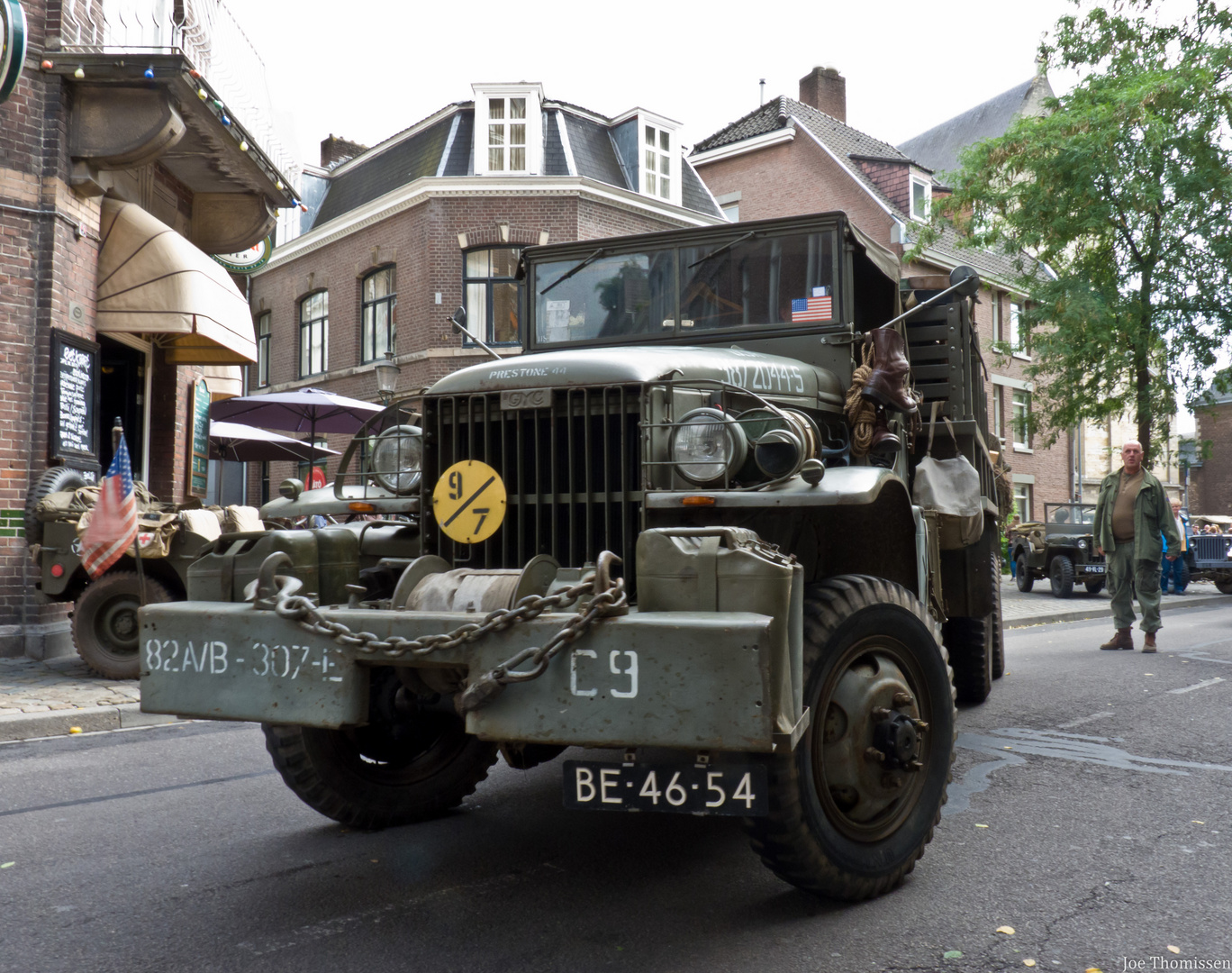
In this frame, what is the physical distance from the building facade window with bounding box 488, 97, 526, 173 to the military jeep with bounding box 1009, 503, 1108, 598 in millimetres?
12657

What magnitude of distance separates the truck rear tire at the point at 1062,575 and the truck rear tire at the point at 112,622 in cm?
1609

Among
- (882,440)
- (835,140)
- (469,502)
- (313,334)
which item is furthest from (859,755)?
(835,140)

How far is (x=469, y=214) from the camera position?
2162 centimetres

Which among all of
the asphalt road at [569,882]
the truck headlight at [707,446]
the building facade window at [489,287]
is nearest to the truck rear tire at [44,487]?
the asphalt road at [569,882]

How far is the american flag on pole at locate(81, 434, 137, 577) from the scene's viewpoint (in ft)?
24.3

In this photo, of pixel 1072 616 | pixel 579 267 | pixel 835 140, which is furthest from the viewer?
pixel 835 140

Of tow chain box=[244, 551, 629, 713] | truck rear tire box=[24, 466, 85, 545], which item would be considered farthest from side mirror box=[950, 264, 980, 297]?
truck rear tire box=[24, 466, 85, 545]

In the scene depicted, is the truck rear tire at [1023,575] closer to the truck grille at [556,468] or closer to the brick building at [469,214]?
the brick building at [469,214]

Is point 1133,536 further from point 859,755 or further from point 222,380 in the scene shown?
point 222,380

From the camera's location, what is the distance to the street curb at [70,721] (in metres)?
6.46

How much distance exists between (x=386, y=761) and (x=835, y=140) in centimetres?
2853

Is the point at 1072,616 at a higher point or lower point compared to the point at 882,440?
lower

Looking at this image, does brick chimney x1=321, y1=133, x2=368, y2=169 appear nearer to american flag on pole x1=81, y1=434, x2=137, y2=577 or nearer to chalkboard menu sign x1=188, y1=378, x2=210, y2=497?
chalkboard menu sign x1=188, y1=378, x2=210, y2=497

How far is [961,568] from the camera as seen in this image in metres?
6.11
